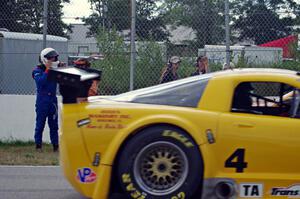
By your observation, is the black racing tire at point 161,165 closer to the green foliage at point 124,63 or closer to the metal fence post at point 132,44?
the metal fence post at point 132,44

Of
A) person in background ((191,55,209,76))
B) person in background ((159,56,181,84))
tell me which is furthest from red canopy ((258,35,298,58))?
person in background ((159,56,181,84))

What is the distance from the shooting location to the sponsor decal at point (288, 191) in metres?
6.05

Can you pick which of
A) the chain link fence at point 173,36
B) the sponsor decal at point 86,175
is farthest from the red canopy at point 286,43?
the sponsor decal at point 86,175

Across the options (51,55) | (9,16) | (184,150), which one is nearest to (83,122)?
(184,150)

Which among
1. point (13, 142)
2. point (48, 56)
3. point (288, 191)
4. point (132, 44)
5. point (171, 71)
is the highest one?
point (132, 44)

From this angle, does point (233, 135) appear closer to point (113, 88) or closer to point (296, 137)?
point (296, 137)

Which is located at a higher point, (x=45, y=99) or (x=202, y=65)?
(x=202, y=65)

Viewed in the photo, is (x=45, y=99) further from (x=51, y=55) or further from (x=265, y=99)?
(x=265, y=99)

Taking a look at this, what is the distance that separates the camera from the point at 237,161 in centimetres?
604

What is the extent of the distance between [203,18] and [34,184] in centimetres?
552

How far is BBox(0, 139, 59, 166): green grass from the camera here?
10091 millimetres

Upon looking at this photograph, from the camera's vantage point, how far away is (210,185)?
602 centimetres

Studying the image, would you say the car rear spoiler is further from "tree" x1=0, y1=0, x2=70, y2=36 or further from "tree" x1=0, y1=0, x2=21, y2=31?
"tree" x1=0, y1=0, x2=21, y2=31

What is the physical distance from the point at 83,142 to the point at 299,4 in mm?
7110
